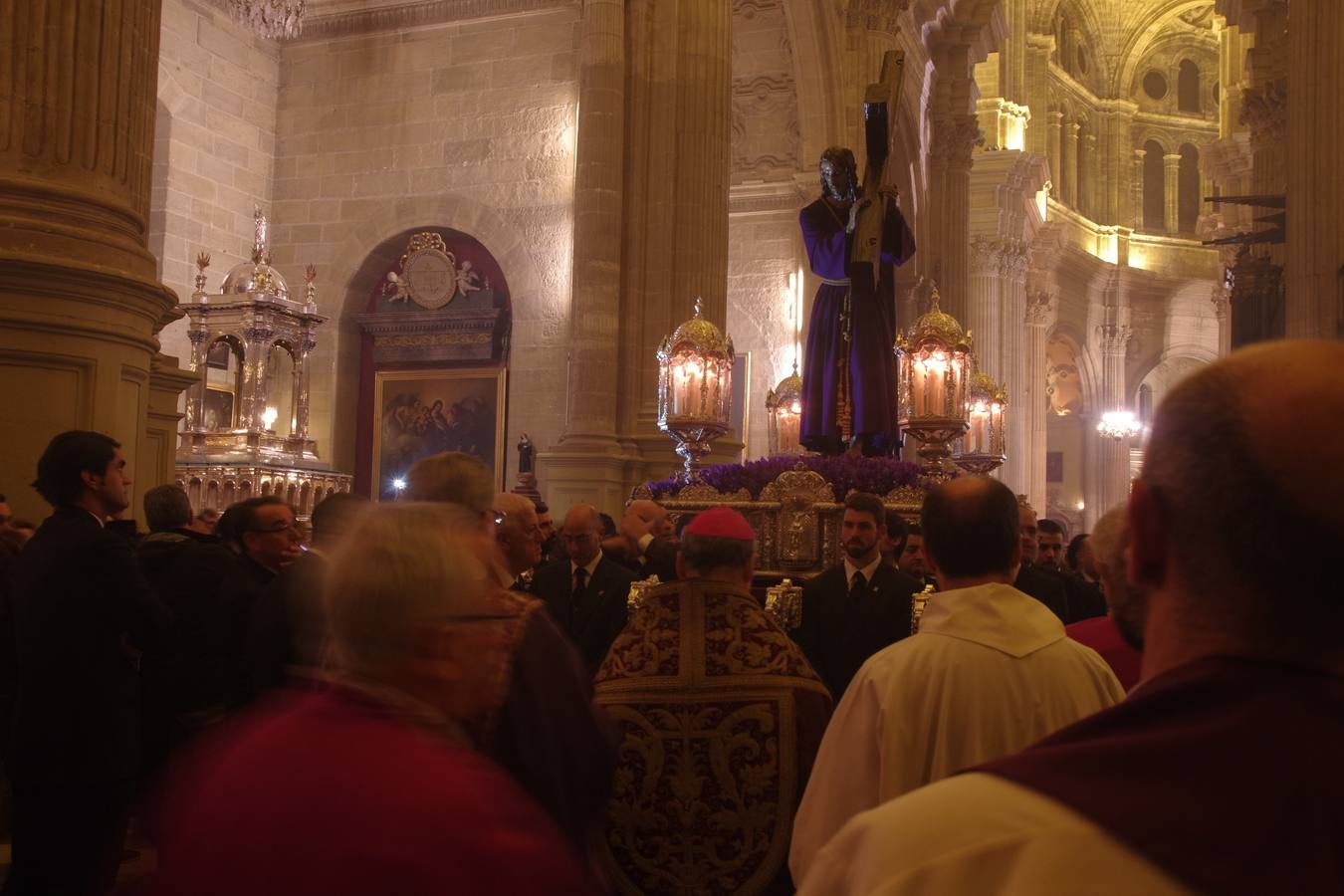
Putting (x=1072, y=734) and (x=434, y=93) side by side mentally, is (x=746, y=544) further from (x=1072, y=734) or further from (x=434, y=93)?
(x=434, y=93)

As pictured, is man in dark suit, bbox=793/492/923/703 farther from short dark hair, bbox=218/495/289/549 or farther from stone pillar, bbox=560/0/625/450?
stone pillar, bbox=560/0/625/450

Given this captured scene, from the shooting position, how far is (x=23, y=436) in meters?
5.64

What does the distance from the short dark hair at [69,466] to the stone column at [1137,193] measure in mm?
43294

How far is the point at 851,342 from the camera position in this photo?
10.8 m

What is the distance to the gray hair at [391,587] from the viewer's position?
67.5 inches

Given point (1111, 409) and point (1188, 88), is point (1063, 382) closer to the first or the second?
point (1111, 409)

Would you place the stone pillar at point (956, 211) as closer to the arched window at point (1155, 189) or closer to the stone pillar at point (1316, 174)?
the stone pillar at point (1316, 174)

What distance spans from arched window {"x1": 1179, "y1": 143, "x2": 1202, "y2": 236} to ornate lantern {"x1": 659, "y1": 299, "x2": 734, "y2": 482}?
3701 centimetres

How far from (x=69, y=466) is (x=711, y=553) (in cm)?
213

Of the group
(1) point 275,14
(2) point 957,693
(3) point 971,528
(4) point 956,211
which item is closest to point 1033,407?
(4) point 956,211

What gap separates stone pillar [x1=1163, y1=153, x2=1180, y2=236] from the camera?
43.8 metres

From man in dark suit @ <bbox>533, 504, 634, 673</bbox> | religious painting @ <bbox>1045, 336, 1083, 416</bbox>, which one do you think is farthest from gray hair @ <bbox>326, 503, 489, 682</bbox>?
religious painting @ <bbox>1045, 336, 1083, 416</bbox>

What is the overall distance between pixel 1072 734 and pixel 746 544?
293 cm

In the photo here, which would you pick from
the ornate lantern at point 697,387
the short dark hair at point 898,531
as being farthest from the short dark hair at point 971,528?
the ornate lantern at point 697,387
